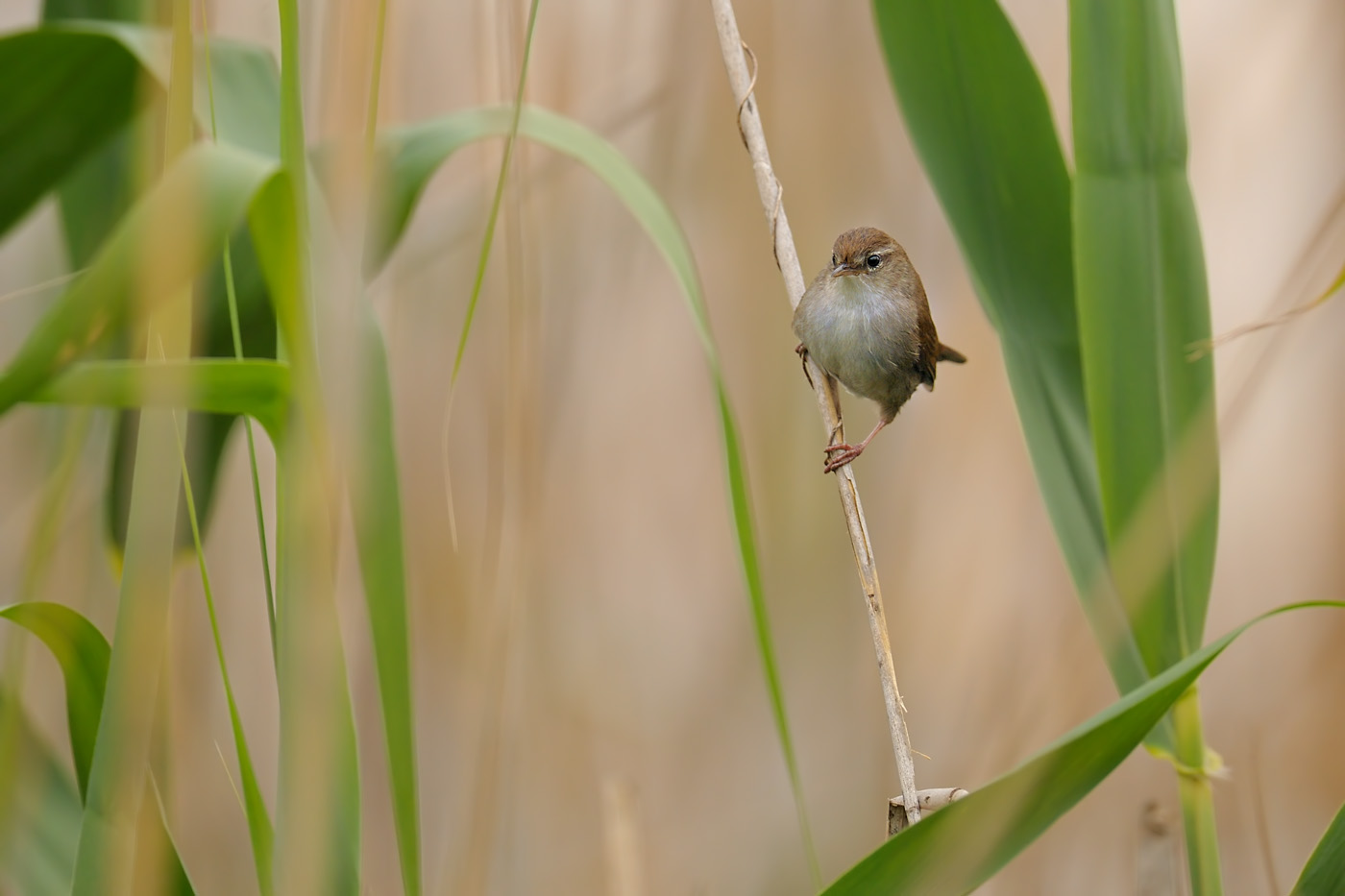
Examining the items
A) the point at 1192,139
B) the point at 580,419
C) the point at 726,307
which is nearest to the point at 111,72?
the point at 580,419

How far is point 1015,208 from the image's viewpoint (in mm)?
1004

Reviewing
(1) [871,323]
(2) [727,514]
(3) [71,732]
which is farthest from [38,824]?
(2) [727,514]

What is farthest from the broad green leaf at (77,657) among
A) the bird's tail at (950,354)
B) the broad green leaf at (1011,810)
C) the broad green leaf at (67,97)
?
the bird's tail at (950,354)

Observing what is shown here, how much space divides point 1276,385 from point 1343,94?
2.07 feet

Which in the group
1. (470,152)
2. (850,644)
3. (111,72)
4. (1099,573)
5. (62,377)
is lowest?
(850,644)

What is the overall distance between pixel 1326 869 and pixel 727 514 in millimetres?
1446

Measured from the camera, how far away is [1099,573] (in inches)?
37.5

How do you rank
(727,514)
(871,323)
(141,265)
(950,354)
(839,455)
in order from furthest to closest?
(727,514) < (950,354) < (871,323) < (839,455) < (141,265)

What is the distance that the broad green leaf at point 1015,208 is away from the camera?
96cm

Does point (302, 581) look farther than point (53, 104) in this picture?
No

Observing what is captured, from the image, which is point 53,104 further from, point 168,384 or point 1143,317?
point 1143,317

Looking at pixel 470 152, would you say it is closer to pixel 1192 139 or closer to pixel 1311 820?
pixel 1192 139

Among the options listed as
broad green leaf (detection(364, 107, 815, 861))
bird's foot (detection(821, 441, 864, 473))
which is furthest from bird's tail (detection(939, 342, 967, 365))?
broad green leaf (detection(364, 107, 815, 861))

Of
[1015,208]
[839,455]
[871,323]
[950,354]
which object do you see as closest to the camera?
[1015,208]
